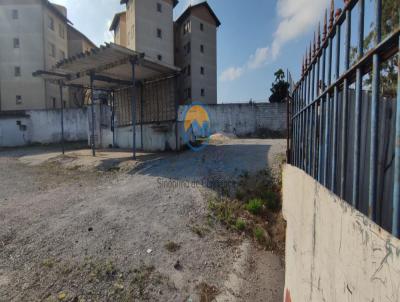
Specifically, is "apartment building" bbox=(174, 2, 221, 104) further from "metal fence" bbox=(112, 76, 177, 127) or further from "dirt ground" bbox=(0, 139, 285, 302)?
"dirt ground" bbox=(0, 139, 285, 302)

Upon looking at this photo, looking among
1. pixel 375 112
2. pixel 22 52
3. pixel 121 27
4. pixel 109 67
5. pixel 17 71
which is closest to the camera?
pixel 375 112

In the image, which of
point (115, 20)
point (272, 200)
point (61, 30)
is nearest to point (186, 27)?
point (115, 20)

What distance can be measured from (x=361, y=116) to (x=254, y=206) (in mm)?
2873

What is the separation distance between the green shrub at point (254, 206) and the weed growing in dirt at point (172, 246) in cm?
137

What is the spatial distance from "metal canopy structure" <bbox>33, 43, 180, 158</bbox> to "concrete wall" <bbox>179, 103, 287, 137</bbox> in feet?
23.3

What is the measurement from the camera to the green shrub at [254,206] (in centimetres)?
377

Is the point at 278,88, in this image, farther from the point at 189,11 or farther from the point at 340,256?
the point at 340,256

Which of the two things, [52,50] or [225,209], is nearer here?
[225,209]

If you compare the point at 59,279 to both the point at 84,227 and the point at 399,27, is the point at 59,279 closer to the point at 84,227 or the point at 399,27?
the point at 84,227

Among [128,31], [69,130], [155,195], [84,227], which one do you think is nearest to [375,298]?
[84,227]

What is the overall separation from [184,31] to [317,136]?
26.2 metres

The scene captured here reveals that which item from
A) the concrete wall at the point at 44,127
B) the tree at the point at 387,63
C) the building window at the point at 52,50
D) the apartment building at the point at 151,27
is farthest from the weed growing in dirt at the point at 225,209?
the building window at the point at 52,50

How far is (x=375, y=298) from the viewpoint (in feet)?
2.72

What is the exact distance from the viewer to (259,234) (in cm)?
326
